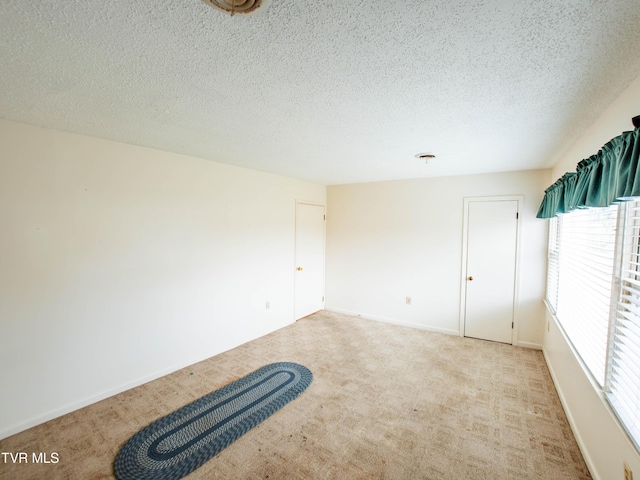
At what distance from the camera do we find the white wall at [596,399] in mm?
1432

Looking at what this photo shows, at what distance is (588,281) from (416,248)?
2.36m

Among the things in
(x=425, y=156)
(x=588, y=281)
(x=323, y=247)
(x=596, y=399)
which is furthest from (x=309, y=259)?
(x=596, y=399)

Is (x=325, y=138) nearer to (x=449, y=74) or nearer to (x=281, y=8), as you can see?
(x=449, y=74)

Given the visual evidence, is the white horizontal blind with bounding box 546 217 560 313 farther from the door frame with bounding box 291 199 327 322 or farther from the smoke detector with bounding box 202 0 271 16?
the smoke detector with bounding box 202 0 271 16

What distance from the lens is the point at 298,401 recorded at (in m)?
2.55

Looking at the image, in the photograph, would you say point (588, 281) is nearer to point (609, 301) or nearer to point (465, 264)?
A: point (609, 301)

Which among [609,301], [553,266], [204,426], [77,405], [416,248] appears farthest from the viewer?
[416,248]

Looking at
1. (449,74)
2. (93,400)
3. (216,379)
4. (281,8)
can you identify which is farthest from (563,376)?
(93,400)

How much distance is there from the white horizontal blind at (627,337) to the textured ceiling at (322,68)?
2.55 feet

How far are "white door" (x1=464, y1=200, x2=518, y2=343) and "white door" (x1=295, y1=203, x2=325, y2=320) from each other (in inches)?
93.8

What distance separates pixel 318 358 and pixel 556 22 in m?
3.36

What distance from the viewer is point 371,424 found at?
7.43ft

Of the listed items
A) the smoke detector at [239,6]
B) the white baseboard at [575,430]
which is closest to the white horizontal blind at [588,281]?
the white baseboard at [575,430]

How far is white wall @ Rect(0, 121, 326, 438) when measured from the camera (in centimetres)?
214
